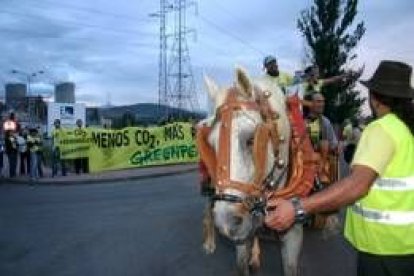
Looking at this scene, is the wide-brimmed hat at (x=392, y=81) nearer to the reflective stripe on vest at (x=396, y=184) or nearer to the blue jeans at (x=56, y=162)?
the reflective stripe on vest at (x=396, y=184)

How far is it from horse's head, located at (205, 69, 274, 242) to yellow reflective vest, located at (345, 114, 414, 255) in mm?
769

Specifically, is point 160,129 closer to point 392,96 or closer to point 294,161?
point 294,161

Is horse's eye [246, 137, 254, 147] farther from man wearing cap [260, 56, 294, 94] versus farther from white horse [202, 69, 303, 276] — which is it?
man wearing cap [260, 56, 294, 94]

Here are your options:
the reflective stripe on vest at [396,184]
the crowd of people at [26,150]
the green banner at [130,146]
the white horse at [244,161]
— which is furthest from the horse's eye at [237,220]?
the green banner at [130,146]

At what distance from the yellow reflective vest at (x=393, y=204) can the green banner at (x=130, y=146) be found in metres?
24.1

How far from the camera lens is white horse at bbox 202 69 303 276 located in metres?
4.96

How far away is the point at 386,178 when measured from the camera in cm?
441

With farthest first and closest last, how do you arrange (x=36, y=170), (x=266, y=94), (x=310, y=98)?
(x=36, y=170), (x=310, y=98), (x=266, y=94)

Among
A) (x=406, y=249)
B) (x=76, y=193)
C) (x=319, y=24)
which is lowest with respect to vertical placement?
(x=76, y=193)

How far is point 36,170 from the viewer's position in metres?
25.6

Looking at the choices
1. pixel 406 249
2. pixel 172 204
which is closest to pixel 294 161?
pixel 406 249

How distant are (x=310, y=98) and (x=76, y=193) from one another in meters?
13.1

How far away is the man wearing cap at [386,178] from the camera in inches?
164

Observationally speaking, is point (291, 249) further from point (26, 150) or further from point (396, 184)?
point (26, 150)
